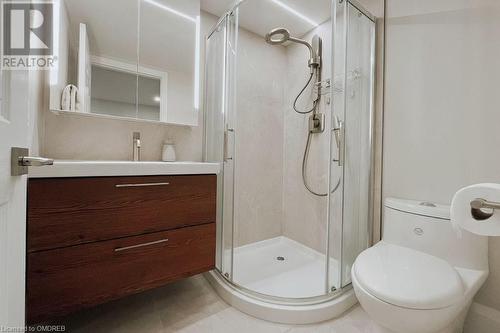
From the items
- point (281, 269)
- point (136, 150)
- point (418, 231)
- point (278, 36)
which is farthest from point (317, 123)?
point (136, 150)

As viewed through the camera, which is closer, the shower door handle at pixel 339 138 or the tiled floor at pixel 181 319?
the tiled floor at pixel 181 319

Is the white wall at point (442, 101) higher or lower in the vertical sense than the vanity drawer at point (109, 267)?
higher

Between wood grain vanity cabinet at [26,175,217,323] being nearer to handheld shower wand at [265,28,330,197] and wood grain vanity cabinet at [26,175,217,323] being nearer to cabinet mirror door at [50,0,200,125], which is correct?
cabinet mirror door at [50,0,200,125]

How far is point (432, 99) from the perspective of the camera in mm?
1262

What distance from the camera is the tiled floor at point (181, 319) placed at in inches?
44.0

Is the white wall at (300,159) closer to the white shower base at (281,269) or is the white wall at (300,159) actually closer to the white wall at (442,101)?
the white shower base at (281,269)

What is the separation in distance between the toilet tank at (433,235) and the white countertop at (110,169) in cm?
107

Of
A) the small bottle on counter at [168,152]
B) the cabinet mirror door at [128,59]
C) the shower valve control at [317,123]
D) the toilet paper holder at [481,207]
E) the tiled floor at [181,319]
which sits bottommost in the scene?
the tiled floor at [181,319]

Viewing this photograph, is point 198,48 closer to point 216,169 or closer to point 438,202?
point 216,169

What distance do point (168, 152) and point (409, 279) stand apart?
4.81ft

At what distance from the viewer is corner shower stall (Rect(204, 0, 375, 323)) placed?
133cm

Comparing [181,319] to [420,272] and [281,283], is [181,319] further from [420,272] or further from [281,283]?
[420,272]

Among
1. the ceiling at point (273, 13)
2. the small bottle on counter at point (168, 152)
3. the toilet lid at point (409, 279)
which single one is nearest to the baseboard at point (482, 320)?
the toilet lid at point (409, 279)

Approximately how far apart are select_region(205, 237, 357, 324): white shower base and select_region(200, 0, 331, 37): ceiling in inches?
71.7
